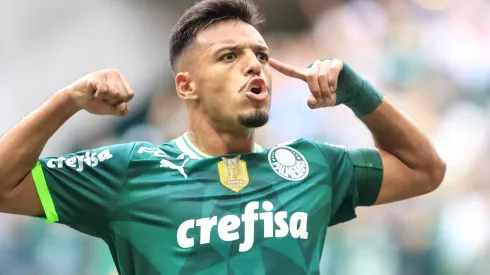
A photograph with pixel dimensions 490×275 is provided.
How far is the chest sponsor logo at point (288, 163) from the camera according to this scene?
4.71ft

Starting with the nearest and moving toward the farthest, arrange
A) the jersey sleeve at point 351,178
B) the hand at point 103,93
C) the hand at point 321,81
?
the hand at point 103,93 → the hand at point 321,81 → the jersey sleeve at point 351,178

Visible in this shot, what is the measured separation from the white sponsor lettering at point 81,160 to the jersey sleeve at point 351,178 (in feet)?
Answer: 1.69

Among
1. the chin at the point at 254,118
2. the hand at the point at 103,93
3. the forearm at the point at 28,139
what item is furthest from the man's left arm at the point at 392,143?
the forearm at the point at 28,139

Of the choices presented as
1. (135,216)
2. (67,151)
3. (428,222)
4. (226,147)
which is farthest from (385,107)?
(67,151)

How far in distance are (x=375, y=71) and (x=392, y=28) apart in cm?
25

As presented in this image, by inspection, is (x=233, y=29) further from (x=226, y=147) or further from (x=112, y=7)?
(x=112, y=7)

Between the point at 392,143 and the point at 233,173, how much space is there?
0.42m

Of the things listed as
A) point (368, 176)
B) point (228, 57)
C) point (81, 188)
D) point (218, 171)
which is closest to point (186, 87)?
point (228, 57)

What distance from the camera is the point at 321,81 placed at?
4.51ft

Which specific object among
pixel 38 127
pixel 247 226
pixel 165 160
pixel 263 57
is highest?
pixel 263 57

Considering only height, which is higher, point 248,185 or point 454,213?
point 248,185

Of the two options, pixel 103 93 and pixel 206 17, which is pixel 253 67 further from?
pixel 103 93

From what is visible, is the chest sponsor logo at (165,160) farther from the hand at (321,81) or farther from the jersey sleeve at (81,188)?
the hand at (321,81)

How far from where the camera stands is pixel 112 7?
2.90 m
